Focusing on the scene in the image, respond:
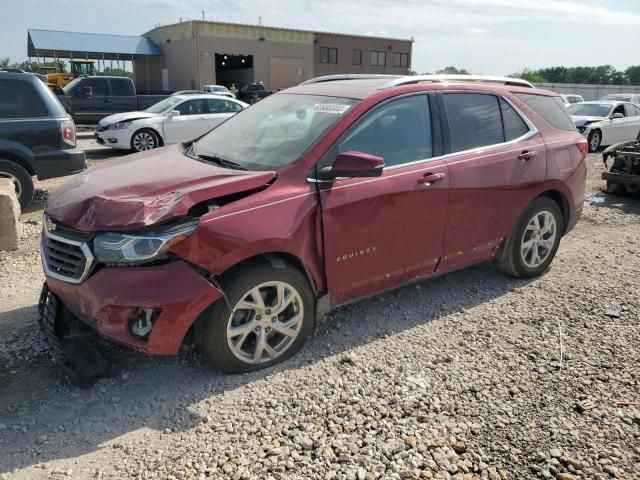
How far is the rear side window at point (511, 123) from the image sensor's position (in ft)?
15.5

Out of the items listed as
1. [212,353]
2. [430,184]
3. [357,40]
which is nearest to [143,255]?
[212,353]

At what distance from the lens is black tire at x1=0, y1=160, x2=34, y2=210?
24.1 feet

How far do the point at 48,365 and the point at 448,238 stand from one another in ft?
10.0

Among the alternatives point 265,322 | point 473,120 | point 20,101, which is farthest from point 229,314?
point 20,101

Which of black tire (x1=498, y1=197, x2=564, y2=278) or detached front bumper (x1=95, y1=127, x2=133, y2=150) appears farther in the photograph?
detached front bumper (x1=95, y1=127, x2=133, y2=150)

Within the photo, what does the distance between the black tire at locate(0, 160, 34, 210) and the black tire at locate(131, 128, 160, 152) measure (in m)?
5.92

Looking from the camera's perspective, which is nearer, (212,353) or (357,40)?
(212,353)

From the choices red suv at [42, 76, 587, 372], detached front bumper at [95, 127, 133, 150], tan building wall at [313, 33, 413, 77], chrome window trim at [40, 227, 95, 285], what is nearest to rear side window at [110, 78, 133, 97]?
detached front bumper at [95, 127, 133, 150]

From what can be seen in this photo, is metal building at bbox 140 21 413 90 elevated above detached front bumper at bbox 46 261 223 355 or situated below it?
above

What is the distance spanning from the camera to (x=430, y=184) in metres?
4.07

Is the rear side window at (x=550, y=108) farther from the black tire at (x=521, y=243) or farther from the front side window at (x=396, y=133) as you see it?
the front side window at (x=396, y=133)

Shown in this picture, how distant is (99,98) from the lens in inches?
695

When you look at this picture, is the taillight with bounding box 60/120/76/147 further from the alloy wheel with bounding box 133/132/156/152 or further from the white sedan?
the alloy wheel with bounding box 133/132/156/152

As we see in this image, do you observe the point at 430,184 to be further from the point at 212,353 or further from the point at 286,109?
the point at 212,353
